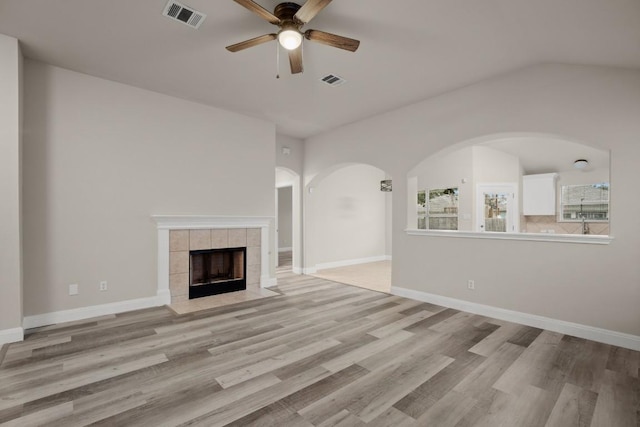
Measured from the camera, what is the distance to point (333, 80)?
398 cm

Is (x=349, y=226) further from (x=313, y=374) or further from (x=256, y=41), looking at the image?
(x=256, y=41)

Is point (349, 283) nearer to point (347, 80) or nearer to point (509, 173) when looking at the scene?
point (347, 80)

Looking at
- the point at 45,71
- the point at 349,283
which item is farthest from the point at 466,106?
the point at 45,71

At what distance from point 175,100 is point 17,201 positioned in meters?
2.37

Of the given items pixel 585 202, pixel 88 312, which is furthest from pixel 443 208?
pixel 88 312

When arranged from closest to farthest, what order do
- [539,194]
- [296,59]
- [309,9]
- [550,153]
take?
[309,9] → [296,59] → [550,153] → [539,194]

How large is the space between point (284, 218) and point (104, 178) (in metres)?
7.96

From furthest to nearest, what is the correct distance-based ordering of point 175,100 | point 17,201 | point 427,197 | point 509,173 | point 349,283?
point 427,197 < point 509,173 < point 349,283 < point 175,100 < point 17,201

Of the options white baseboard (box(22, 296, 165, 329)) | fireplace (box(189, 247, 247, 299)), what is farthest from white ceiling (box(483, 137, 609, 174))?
Answer: white baseboard (box(22, 296, 165, 329))

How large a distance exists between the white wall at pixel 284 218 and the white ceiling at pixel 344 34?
24.3 feet

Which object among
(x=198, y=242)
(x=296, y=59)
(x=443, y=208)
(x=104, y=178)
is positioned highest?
(x=296, y=59)

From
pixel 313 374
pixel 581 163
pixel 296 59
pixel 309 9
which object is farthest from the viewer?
pixel 581 163

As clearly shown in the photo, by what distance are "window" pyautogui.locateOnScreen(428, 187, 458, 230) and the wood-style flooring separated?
13.5ft

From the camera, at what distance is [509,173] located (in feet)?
23.7
